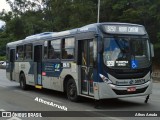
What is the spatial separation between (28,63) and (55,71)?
12.4 feet

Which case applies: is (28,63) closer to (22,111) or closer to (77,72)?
(77,72)

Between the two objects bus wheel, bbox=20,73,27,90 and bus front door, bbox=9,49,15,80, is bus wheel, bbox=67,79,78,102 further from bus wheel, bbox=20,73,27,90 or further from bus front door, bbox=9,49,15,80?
bus front door, bbox=9,49,15,80

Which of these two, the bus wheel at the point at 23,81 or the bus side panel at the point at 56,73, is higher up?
the bus side panel at the point at 56,73

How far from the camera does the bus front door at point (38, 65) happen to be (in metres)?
17.1

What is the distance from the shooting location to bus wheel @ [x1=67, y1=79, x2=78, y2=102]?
1352 cm

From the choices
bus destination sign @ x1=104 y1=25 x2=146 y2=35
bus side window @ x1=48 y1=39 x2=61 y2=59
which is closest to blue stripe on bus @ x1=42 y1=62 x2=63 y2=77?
bus side window @ x1=48 y1=39 x2=61 y2=59

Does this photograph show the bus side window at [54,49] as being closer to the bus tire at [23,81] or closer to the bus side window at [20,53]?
the bus tire at [23,81]

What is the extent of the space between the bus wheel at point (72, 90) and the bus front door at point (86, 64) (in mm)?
591

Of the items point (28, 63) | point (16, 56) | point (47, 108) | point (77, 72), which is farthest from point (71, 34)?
point (16, 56)

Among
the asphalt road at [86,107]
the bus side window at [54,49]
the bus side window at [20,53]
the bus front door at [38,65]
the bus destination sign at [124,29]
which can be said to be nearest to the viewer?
the asphalt road at [86,107]

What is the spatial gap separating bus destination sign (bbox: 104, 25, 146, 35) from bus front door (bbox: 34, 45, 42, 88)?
5669 millimetres

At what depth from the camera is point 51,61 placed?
15.7 m

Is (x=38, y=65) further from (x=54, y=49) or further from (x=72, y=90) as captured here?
(x=72, y=90)

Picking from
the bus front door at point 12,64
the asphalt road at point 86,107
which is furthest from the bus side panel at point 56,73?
the bus front door at point 12,64
